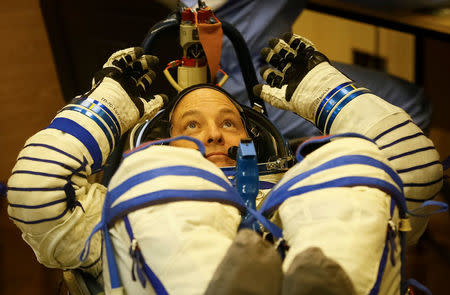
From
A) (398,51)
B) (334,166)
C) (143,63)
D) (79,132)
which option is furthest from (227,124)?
(398,51)

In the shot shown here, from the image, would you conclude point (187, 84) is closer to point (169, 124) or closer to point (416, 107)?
point (169, 124)

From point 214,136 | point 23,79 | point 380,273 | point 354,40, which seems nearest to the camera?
point 380,273

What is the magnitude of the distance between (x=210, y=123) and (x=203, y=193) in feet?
1.56

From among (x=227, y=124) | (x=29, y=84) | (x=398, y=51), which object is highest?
(x=227, y=124)

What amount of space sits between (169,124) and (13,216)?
0.45 metres

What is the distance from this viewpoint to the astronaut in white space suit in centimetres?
75

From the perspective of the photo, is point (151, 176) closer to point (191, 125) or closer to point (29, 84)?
point (191, 125)

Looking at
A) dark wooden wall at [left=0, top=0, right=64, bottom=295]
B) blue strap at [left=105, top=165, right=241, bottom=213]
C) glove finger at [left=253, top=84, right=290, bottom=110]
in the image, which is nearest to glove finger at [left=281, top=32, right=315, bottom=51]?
glove finger at [left=253, top=84, right=290, bottom=110]

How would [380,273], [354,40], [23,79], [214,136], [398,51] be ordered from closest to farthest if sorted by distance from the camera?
1. [380,273]
2. [214,136]
3. [23,79]
4. [398,51]
5. [354,40]

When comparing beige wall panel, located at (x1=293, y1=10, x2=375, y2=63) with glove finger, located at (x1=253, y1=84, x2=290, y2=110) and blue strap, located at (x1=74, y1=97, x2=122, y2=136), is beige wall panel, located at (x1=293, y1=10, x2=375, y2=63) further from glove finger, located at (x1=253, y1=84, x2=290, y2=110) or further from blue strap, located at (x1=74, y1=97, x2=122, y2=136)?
blue strap, located at (x1=74, y1=97, x2=122, y2=136)

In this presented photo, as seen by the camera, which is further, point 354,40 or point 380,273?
point 354,40

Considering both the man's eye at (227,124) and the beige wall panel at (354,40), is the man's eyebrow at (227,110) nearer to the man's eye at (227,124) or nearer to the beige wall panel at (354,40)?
the man's eye at (227,124)

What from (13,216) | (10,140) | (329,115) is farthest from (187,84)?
Result: (10,140)

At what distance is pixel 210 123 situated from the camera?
127 centimetres
